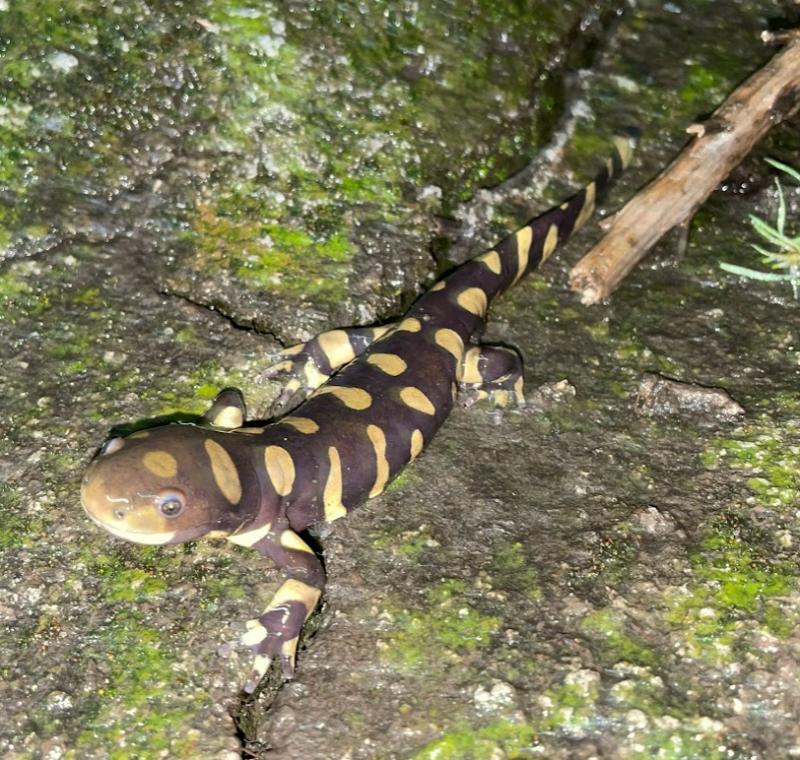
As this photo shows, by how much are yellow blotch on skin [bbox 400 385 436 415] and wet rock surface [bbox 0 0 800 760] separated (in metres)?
0.16

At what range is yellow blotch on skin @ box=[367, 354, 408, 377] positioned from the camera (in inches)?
143

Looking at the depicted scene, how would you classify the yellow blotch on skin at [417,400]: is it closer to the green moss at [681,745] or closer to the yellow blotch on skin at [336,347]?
the yellow blotch on skin at [336,347]

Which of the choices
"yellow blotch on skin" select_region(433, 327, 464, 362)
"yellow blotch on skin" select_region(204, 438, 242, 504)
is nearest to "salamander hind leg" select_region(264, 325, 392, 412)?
"yellow blotch on skin" select_region(433, 327, 464, 362)

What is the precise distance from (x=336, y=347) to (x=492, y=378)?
0.53 m

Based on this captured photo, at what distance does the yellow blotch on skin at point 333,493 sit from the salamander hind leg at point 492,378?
1.91ft

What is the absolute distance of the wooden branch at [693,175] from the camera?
4004 mm

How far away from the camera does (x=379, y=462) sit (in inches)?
133

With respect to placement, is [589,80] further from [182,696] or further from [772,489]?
[182,696]

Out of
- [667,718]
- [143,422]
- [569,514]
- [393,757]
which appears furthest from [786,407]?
[143,422]

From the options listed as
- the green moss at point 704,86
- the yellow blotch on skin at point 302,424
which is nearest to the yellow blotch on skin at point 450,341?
the yellow blotch on skin at point 302,424

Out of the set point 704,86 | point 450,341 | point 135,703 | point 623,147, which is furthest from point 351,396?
point 704,86

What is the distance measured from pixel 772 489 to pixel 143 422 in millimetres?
1906

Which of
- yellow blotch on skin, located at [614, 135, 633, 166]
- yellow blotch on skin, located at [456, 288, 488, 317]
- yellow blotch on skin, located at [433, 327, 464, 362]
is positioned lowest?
yellow blotch on skin, located at [433, 327, 464, 362]

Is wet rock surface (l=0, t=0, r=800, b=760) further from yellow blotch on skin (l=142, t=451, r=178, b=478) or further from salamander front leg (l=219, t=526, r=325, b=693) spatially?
yellow blotch on skin (l=142, t=451, r=178, b=478)
